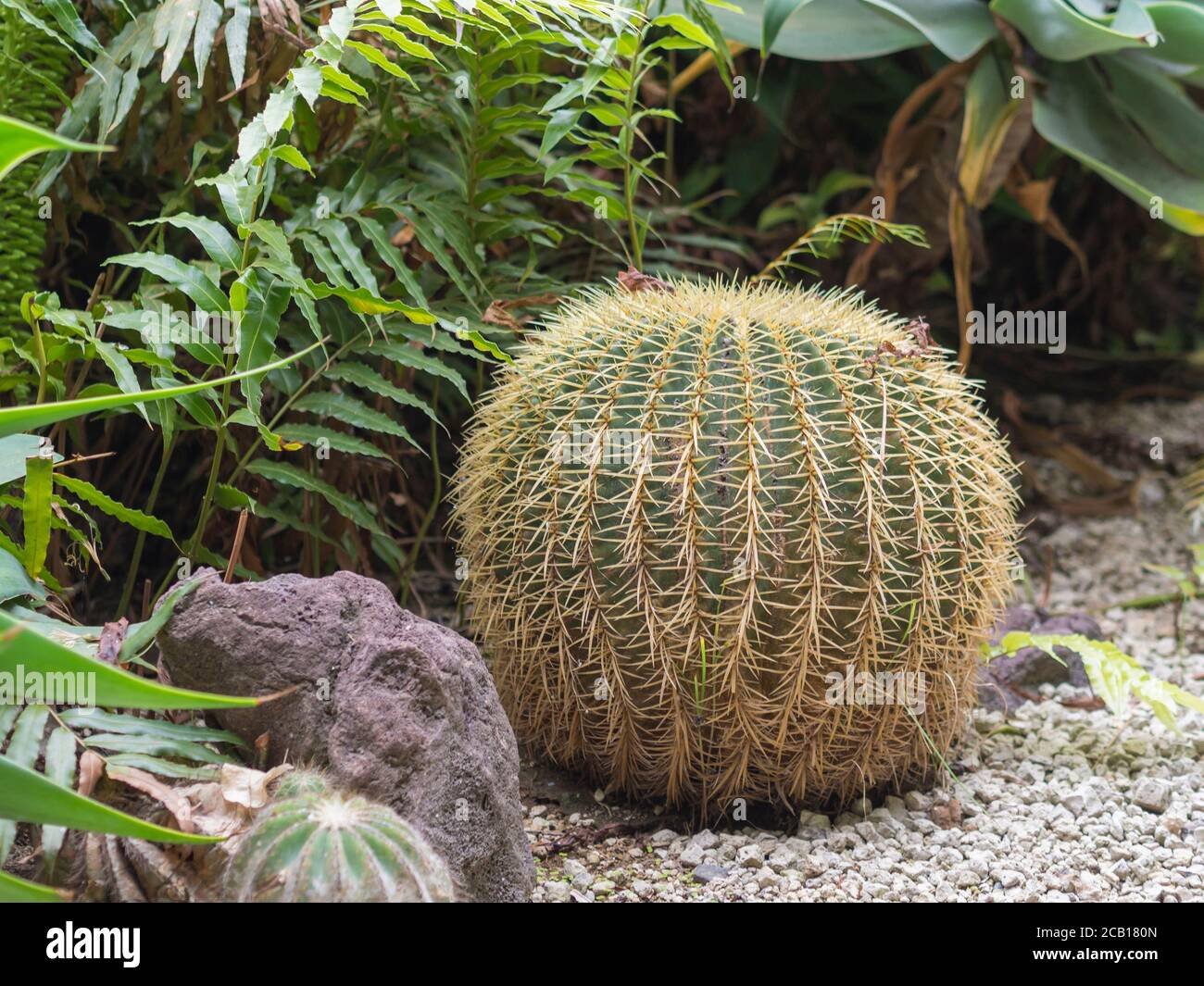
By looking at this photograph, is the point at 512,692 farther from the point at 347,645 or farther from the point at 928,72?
the point at 928,72

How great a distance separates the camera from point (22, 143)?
1297 mm

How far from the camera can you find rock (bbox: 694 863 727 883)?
6.66 ft

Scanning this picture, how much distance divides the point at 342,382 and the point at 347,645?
1228 mm

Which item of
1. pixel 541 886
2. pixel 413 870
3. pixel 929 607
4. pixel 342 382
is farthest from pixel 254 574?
pixel 929 607

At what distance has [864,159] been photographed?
14.7 feet

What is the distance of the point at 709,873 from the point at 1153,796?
96 cm

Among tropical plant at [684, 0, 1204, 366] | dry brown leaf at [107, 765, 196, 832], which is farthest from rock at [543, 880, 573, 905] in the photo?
tropical plant at [684, 0, 1204, 366]

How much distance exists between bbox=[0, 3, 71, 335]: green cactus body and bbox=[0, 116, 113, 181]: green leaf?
1.18 metres

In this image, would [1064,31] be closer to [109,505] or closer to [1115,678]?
[1115,678]

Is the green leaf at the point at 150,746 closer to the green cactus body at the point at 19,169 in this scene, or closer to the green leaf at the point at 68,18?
the green cactus body at the point at 19,169

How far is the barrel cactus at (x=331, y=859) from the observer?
145 centimetres

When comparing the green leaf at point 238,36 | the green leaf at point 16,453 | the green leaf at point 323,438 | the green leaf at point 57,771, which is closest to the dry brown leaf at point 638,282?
the green leaf at point 323,438

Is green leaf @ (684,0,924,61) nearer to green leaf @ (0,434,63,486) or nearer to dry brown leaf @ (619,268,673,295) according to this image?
dry brown leaf @ (619,268,673,295)

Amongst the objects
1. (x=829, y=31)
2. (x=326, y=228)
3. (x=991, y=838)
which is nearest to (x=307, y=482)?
(x=326, y=228)
